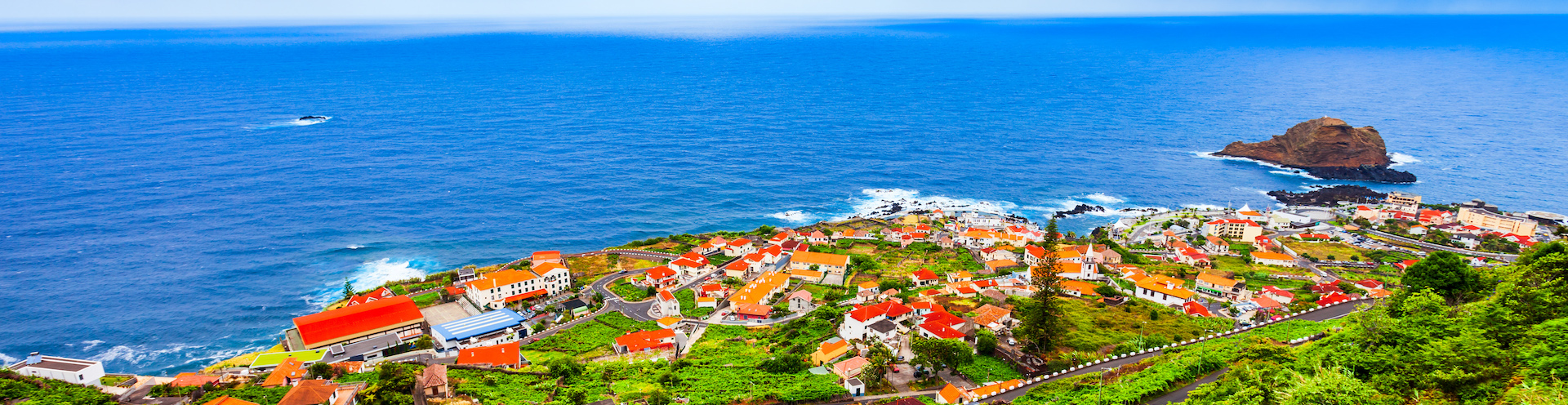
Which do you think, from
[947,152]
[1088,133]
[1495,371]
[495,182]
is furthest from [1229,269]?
[495,182]

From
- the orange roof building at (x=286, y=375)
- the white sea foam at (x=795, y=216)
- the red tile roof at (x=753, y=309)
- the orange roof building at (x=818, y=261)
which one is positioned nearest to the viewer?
the orange roof building at (x=286, y=375)

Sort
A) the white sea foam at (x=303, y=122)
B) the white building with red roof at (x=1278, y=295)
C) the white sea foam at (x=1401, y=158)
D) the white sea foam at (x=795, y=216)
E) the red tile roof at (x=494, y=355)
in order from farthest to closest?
the white sea foam at (x=303, y=122), the white sea foam at (x=1401, y=158), the white sea foam at (x=795, y=216), the white building with red roof at (x=1278, y=295), the red tile roof at (x=494, y=355)

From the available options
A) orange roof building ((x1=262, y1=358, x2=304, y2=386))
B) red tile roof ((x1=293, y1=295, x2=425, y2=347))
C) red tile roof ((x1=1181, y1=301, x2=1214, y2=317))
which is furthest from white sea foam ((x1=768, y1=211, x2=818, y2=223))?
orange roof building ((x1=262, y1=358, x2=304, y2=386))

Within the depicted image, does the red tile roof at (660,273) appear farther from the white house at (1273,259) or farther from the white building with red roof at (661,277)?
the white house at (1273,259)

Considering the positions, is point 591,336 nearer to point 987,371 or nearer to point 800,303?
point 800,303

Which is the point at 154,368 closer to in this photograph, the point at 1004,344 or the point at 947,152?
the point at 1004,344

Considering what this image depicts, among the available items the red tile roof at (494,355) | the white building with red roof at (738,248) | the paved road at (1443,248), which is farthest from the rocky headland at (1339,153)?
the red tile roof at (494,355)
